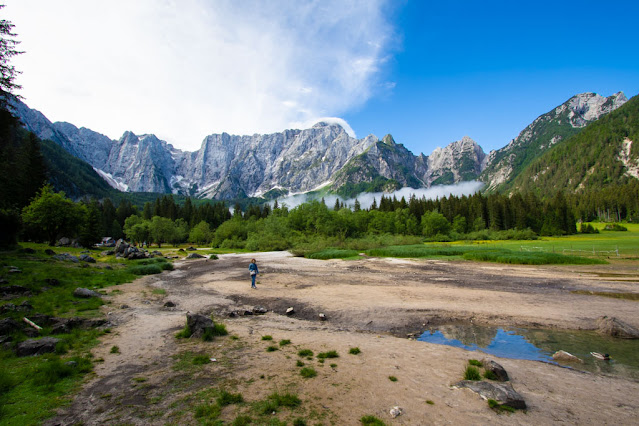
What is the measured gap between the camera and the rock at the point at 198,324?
1205cm

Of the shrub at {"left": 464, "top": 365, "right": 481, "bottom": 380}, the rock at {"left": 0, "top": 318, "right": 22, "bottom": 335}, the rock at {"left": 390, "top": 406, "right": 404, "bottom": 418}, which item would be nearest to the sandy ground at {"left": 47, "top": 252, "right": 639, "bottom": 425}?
the rock at {"left": 390, "top": 406, "right": 404, "bottom": 418}

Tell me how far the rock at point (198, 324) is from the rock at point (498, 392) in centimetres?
1011

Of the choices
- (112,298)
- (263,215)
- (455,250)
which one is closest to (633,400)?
(112,298)

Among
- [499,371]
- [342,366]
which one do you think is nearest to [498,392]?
[499,371]

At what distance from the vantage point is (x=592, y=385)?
27.0 ft

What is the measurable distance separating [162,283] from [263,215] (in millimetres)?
134477

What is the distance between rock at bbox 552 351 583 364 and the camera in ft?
33.1

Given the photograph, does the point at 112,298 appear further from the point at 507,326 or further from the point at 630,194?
the point at 630,194

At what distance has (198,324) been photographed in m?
12.3

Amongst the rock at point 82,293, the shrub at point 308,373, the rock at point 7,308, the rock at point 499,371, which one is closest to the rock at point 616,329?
the rock at point 499,371

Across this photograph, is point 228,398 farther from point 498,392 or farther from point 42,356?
point 42,356

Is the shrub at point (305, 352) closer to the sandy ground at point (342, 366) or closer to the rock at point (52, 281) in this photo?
the sandy ground at point (342, 366)

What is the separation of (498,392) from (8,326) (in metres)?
17.3

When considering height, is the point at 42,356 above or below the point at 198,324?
above
